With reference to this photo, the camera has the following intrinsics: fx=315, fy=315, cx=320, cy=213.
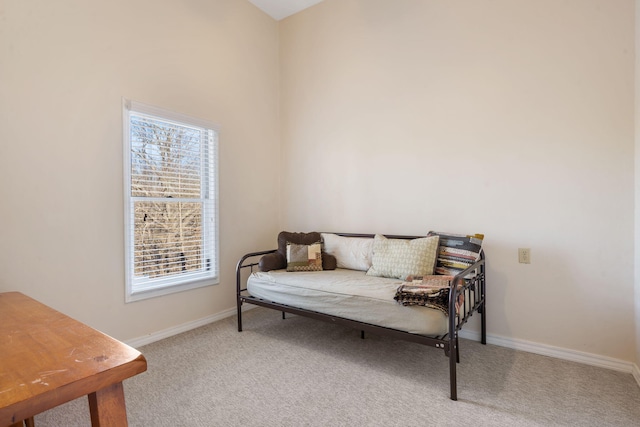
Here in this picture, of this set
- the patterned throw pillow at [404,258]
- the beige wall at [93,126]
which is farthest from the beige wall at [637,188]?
the beige wall at [93,126]

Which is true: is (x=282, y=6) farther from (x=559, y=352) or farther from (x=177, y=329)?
(x=559, y=352)

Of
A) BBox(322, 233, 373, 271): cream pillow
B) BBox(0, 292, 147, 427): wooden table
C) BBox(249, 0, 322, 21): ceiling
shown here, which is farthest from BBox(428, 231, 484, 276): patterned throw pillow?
BBox(249, 0, 322, 21): ceiling

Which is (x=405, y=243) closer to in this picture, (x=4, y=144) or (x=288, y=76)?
(x=288, y=76)

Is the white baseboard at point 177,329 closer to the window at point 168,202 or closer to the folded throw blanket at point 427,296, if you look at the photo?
the window at point 168,202

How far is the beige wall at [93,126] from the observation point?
6.54 feet

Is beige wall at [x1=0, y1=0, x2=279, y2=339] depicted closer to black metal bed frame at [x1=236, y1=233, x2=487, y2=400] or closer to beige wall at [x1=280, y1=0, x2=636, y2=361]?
black metal bed frame at [x1=236, y1=233, x2=487, y2=400]

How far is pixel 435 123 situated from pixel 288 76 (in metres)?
1.91

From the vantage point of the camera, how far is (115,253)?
2.44 m

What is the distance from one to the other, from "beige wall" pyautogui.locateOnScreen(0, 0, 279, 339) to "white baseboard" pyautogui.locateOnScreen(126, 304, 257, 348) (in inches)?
1.6

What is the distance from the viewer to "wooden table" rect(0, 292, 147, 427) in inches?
29.2

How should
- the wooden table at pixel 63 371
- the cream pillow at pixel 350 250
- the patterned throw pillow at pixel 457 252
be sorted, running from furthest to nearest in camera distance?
1. the cream pillow at pixel 350 250
2. the patterned throw pillow at pixel 457 252
3. the wooden table at pixel 63 371

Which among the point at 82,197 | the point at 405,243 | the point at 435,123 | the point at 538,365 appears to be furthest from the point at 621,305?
the point at 82,197

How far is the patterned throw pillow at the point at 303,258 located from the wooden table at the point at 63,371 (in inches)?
74.6

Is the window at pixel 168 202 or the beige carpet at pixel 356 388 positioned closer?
the beige carpet at pixel 356 388
